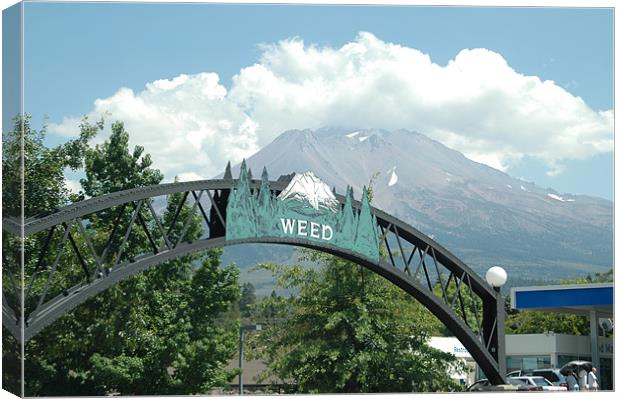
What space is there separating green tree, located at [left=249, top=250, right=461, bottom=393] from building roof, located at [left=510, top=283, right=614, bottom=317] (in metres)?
3.11

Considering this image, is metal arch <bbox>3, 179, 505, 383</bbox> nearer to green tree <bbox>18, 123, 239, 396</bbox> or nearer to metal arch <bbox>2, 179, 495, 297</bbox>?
metal arch <bbox>2, 179, 495, 297</bbox>

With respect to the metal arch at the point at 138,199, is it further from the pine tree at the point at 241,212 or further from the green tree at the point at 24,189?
the green tree at the point at 24,189

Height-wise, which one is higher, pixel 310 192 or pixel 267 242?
pixel 310 192

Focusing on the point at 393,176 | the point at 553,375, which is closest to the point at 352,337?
the point at 553,375

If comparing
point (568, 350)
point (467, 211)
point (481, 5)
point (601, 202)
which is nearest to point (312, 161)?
point (467, 211)

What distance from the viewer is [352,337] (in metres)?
28.8

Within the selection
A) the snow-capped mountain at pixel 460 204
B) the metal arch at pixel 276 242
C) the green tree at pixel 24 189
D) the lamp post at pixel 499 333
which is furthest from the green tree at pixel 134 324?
the snow-capped mountain at pixel 460 204

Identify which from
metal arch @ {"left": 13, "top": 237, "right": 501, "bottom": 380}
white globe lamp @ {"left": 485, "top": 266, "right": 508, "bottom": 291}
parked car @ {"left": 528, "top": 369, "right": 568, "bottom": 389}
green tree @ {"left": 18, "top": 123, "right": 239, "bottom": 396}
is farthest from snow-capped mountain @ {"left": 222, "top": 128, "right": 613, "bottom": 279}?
white globe lamp @ {"left": 485, "top": 266, "right": 508, "bottom": 291}

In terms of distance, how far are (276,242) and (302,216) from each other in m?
1.02

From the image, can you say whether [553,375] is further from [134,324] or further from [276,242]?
[276,242]

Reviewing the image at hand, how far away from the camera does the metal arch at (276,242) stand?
15.9 meters

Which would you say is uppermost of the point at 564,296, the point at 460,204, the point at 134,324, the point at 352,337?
the point at 460,204

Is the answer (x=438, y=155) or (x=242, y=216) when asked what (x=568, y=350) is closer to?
(x=242, y=216)

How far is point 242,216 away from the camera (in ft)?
63.2
